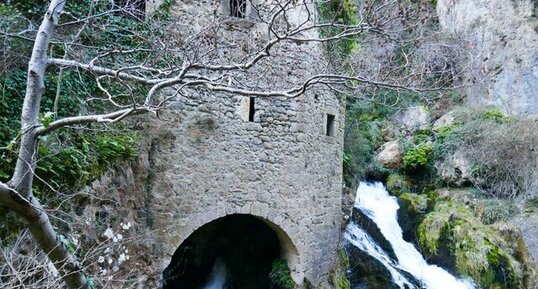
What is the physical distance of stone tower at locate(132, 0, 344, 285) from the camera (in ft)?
18.8

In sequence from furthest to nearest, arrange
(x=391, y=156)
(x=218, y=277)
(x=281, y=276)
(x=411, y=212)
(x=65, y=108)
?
(x=391, y=156), (x=411, y=212), (x=218, y=277), (x=281, y=276), (x=65, y=108)

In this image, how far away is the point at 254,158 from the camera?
6.32m

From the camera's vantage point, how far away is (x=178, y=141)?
19.1ft

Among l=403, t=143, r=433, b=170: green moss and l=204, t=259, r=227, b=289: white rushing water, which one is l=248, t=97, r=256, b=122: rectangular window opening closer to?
l=204, t=259, r=227, b=289: white rushing water

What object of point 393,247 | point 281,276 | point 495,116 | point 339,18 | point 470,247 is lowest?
point 281,276

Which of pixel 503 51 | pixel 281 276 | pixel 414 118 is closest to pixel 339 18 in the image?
pixel 281 276

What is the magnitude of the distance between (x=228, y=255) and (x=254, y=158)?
2.99 m

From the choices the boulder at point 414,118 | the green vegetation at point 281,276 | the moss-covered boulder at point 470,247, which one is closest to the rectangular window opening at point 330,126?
the green vegetation at point 281,276

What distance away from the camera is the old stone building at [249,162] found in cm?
567

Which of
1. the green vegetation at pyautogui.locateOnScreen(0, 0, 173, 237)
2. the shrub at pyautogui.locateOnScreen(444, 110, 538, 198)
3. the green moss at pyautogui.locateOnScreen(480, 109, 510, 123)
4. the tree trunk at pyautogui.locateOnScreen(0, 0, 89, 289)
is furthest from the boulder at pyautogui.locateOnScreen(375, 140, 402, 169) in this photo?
the tree trunk at pyautogui.locateOnScreen(0, 0, 89, 289)

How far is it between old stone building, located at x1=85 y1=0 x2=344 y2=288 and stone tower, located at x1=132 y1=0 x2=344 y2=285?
2 centimetres

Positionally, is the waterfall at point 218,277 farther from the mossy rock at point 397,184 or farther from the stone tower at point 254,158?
the mossy rock at point 397,184

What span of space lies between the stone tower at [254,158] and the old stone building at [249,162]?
0.02 metres

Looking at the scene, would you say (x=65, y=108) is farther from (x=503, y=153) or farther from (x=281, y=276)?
(x=503, y=153)
